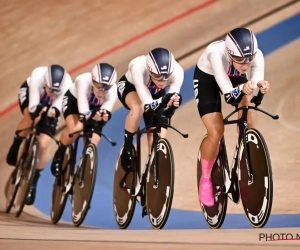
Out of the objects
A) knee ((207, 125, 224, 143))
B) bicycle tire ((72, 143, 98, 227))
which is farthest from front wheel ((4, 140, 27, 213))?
knee ((207, 125, 224, 143))

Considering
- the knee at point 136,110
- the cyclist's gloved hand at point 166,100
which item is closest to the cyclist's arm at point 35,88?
the knee at point 136,110

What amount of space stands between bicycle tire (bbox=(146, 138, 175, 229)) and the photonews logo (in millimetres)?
1134

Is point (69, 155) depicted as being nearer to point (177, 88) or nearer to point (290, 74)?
point (177, 88)

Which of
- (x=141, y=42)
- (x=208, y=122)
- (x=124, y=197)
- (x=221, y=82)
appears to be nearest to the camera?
(x=221, y=82)

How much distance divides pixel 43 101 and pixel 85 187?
1.23 m

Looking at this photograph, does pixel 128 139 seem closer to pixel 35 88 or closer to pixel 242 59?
pixel 242 59

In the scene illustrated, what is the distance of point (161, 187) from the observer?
402 centimetres

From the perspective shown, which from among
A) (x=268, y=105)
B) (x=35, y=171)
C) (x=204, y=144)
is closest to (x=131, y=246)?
(x=204, y=144)

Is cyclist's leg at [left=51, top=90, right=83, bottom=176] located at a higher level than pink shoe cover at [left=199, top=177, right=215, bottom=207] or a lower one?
higher

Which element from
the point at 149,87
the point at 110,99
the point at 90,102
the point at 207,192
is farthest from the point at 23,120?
the point at 207,192

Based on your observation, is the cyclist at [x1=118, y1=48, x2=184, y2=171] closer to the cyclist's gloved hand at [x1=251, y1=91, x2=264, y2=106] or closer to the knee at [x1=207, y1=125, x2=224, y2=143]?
the knee at [x1=207, y1=125, x2=224, y2=143]

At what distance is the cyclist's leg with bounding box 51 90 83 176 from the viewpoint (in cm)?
521

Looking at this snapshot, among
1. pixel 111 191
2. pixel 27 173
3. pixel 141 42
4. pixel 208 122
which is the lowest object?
pixel 111 191

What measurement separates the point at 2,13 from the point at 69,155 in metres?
4.51
